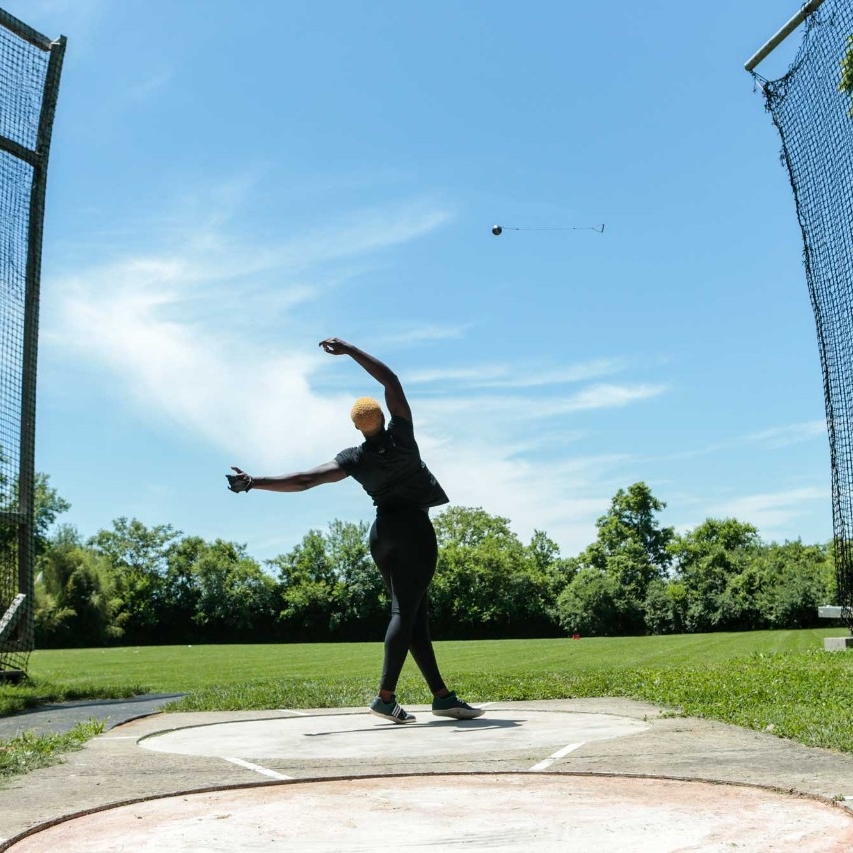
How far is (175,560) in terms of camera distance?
89438 millimetres

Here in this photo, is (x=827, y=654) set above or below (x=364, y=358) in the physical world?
below

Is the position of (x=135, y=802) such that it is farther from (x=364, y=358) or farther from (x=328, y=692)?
(x=328, y=692)

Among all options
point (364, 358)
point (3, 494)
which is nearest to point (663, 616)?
point (3, 494)

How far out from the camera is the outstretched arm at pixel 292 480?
5699 mm

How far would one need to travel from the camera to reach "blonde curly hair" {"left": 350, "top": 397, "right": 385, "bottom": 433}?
248 inches

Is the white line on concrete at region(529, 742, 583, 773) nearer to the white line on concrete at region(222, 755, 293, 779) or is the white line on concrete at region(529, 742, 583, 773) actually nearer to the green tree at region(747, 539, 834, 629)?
the white line on concrete at region(222, 755, 293, 779)

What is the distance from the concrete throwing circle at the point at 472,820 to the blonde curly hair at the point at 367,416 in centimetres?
261

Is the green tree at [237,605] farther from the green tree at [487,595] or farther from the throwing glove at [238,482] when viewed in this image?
the throwing glove at [238,482]

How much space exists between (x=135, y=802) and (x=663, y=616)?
179 ft

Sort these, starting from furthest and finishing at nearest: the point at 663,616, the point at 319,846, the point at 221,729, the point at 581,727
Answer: the point at 663,616
the point at 221,729
the point at 581,727
the point at 319,846

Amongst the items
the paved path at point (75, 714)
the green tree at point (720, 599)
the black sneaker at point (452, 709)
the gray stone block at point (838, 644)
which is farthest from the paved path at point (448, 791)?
the green tree at point (720, 599)

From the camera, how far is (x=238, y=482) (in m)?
5.69

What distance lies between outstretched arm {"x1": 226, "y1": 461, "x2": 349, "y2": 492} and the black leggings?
0.48 m

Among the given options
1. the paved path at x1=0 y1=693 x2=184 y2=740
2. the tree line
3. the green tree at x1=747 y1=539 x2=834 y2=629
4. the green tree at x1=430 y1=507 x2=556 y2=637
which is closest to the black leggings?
the paved path at x1=0 y1=693 x2=184 y2=740
